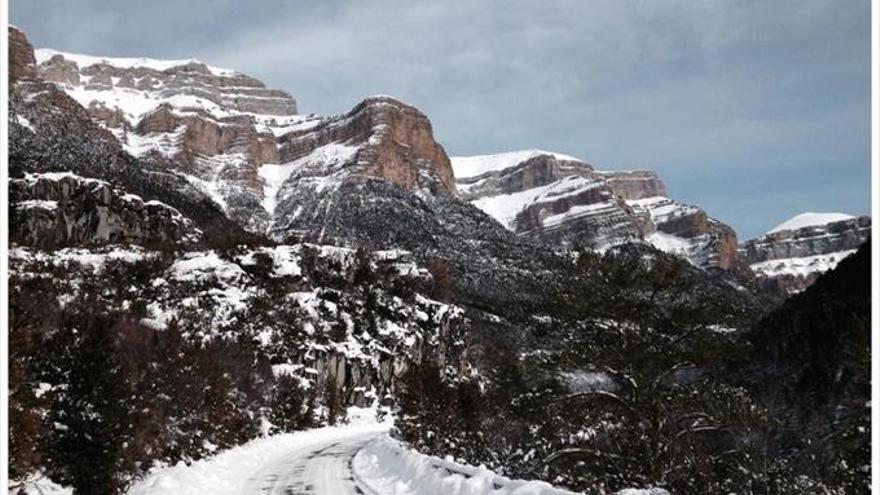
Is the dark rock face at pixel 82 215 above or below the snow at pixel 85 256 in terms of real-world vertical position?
above

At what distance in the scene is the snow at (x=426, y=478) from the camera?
1291 cm

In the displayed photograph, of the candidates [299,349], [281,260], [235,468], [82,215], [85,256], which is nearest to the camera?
[235,468]

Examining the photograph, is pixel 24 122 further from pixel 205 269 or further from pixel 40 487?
pixel 40 487

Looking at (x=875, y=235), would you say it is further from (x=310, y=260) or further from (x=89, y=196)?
(x=89, y=196)

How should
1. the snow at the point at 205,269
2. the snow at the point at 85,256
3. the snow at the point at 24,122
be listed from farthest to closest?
the snow at the point at 24,122
the snow at the point at 85,256
the snow at the point at 205,269

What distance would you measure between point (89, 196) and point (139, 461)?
90514 mm

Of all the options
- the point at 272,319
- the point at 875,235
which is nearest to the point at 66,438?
the point at 875,235

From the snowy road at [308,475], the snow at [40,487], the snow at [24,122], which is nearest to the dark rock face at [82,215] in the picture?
the snow at [24,122]


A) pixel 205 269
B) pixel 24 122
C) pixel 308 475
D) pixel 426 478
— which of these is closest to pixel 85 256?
pixel 205 269

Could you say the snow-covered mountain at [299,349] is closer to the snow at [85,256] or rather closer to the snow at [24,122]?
the snow at [85,256]

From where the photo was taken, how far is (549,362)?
57.2 ft

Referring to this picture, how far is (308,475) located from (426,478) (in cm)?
509

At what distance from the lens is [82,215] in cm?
10044

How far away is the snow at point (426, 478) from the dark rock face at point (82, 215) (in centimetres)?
7740
